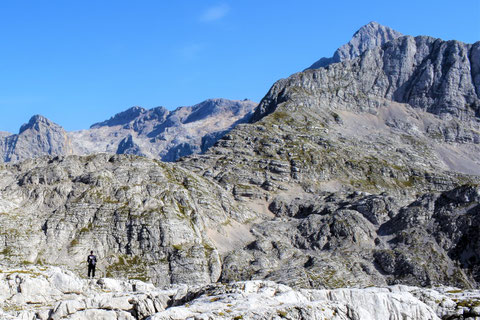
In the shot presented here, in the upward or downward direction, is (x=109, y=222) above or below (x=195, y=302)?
above

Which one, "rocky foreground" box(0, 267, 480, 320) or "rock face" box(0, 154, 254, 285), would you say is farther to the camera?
"rock face" box(0, 154, 254, 285)

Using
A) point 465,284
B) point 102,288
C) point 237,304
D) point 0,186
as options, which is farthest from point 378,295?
point 0,186

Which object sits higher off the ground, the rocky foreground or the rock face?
the rock face

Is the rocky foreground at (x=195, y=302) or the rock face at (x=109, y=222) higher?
the rock face at (x=109, y=222)

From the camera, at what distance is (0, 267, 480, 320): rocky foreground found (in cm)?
4959

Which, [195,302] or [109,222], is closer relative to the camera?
[195,302]

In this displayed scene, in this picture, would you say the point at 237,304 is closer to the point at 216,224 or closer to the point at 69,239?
the point at 69,239

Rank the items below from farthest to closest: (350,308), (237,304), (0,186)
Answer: (0,186) → (350,308) → (237,304)

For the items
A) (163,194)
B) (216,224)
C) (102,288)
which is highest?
(163,194)

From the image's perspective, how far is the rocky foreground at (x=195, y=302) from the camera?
49594 millimetres

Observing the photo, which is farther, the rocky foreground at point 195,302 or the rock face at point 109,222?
the rock face at point 109,222

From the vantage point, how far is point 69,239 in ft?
543

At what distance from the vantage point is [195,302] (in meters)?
51.6

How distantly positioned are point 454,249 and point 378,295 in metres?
134
